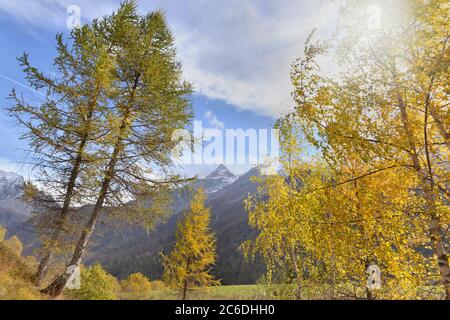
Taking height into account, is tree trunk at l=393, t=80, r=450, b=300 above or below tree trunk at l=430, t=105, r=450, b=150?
below

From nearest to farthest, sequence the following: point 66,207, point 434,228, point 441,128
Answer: point 434,228, point 441,128, point 66,207

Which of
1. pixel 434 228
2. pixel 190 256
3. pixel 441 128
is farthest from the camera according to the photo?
pixel 190 256

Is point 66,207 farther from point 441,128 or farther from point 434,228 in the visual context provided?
point 441,128

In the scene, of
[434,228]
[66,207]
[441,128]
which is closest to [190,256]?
[66,207]

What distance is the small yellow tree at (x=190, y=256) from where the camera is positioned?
16452mm

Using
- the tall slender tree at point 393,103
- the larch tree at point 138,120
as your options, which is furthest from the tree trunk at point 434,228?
the larch tree at point 138,120

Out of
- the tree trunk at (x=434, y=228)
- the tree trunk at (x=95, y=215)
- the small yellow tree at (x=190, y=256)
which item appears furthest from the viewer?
the small yellow tree at (x=190, y=256)

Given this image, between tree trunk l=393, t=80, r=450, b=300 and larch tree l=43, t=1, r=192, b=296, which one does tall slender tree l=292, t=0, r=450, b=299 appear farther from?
larch tree l=43, t=1, r=192, b=296

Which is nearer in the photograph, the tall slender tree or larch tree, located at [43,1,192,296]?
the tall slender tree

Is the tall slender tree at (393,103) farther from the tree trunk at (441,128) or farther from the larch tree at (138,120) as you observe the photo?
the larch tree at (138,120)

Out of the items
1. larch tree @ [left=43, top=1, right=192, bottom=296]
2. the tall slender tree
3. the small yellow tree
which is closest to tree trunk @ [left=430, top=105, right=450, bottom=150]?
the tall slender tree

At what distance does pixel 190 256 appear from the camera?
17.0 meters

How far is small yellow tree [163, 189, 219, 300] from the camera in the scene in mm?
16452
